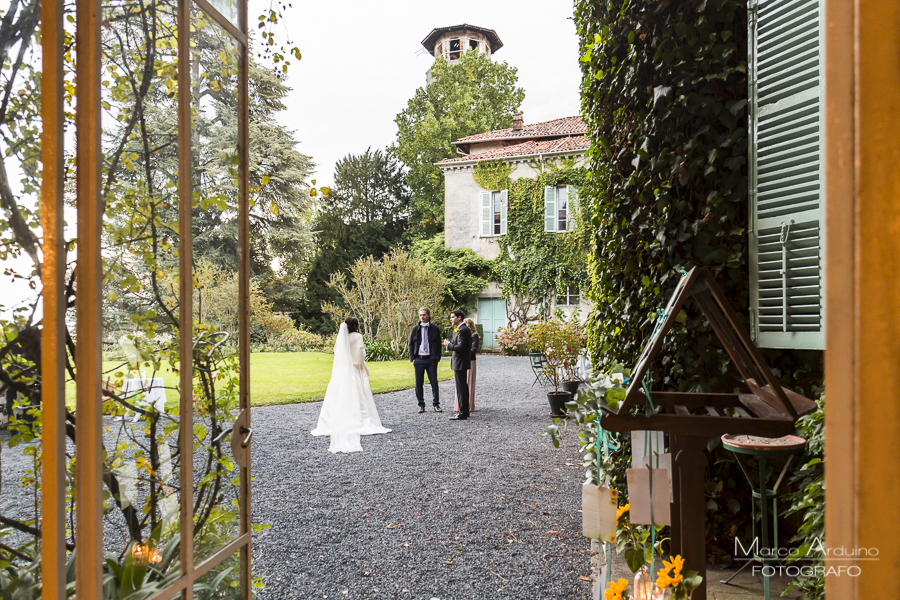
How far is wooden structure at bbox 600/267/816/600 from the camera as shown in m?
1.46

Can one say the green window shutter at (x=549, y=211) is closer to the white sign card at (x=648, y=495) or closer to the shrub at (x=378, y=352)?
the shrub at (x=378, y=352)

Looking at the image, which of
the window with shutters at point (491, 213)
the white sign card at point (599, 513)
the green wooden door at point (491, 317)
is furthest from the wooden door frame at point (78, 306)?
the window with shutters at point (491, 213)

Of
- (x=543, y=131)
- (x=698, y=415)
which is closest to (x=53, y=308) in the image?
(x=698, y=415)

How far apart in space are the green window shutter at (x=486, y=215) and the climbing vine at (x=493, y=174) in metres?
0.31

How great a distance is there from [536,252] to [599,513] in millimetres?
16111

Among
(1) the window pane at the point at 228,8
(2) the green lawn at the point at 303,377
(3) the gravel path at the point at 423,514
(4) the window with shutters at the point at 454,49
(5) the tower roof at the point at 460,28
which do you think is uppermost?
(5) the tower roof at the point at 460,28

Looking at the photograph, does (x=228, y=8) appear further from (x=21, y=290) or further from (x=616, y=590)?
(x=616, y=590)

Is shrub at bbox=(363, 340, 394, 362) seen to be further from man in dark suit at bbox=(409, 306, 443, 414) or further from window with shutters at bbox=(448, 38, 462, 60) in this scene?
window with shutters at bbox=(448, 38, 462, 60)

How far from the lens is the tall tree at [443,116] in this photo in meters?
26.6

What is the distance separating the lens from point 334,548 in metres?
3.62

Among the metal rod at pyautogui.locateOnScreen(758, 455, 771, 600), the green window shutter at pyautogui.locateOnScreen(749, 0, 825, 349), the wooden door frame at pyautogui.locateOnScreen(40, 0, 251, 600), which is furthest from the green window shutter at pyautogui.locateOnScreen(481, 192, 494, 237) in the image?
the wooden door frame at pyautogui.locateOnScreen(40, 0, 251, 600)

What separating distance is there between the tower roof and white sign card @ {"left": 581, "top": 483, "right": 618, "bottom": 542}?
98.2 feet

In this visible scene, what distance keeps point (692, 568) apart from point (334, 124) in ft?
132

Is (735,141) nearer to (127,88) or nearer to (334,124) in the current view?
(127,88)
